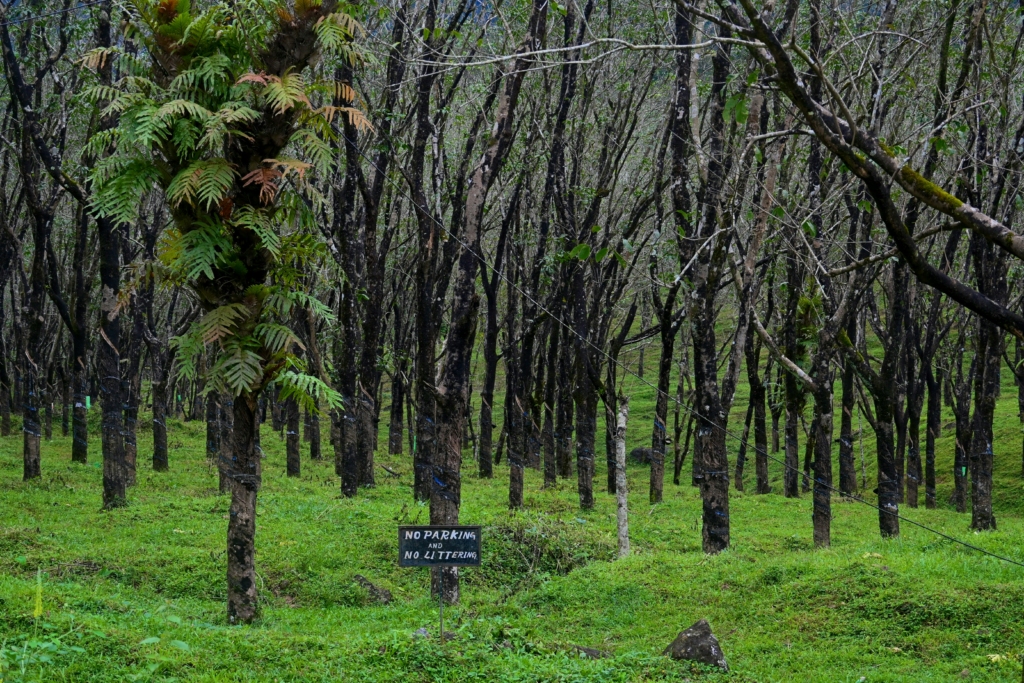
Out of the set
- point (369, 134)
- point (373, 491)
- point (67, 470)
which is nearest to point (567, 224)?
point (369, 134)

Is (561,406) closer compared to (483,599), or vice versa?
(483,599)

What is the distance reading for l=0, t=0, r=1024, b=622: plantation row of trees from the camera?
9133 mm

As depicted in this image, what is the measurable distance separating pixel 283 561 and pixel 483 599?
296 centimetres

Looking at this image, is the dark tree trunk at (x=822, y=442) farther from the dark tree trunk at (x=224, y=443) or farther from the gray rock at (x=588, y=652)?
the dark tree trunk at (x=224, y=443)

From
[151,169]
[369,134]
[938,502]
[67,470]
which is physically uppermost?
[369,134]

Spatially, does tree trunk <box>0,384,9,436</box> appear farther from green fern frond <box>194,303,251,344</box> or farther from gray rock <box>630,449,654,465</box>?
gray rock <box>630,449,654,465</box>

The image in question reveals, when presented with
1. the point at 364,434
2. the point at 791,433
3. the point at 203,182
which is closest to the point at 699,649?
the point at 203,182

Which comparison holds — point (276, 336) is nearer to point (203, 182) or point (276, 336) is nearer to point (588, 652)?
point (203, 182)

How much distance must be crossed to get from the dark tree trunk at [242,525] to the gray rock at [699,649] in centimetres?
454

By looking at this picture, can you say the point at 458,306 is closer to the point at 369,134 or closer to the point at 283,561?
the point at 283,561

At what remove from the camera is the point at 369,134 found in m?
21.2

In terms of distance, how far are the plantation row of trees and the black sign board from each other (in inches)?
65.0

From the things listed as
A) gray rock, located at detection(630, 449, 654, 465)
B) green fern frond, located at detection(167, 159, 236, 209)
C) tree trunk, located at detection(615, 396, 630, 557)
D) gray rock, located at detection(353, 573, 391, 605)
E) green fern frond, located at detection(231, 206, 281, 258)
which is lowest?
gray rock, located at detection(630, 449, 654, 465)

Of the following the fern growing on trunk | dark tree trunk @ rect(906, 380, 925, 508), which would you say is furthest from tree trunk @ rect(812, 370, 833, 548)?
dark tree trunk @ rect(906, 380, 925, 508)
